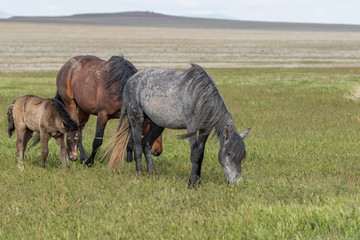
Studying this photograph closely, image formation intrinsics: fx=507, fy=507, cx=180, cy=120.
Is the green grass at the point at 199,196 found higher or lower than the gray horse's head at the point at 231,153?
lower

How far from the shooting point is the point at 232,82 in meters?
27.9

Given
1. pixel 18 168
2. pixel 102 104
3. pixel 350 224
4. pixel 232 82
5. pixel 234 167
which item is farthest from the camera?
pixel 232 82

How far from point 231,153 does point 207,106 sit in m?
0.81

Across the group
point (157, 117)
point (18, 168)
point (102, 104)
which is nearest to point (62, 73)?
point (102, 104)

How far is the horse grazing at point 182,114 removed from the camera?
7.18 meters

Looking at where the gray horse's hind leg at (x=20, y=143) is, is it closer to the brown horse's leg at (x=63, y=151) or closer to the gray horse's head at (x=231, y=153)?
the brown horse's leg at (x=63, y=151)

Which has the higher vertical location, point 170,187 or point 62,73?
point 62,73

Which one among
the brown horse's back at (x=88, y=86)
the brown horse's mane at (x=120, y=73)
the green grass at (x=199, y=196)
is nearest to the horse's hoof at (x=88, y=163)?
the green grass at (x=199, y=196)

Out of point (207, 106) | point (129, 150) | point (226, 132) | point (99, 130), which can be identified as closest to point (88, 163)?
point (99, 130)

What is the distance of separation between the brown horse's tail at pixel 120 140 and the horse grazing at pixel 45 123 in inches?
27.9

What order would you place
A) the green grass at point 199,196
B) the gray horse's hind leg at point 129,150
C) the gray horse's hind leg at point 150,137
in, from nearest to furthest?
the green grass at point 199,196, the gray horse's hind leg at point 150,137, the gray horse's hind leg at point 129,150

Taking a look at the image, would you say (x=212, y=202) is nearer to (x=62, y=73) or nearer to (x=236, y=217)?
(x=236, y=217)

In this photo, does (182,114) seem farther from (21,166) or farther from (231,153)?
(21,166)

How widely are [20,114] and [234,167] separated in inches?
162
